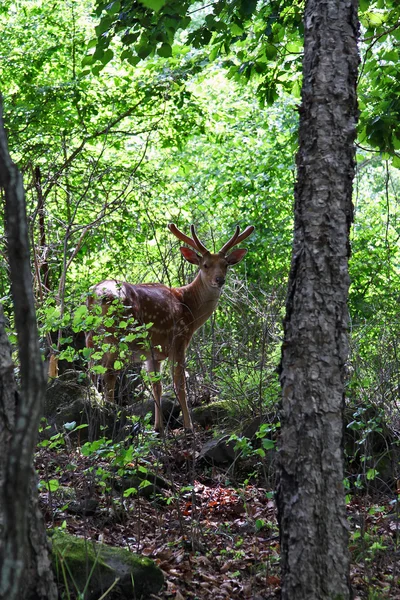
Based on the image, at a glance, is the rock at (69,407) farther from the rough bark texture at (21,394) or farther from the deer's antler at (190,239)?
the rough bark texture at (21,394)

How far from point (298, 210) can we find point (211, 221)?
9831 millimetres

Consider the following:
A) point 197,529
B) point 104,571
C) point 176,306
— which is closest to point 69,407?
point 176,306

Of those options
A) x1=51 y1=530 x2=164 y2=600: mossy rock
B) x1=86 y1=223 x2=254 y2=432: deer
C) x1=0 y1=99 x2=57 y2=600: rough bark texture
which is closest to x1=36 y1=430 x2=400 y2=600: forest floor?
x1=51 y1=530 x2=164 y2=600: mossy rock

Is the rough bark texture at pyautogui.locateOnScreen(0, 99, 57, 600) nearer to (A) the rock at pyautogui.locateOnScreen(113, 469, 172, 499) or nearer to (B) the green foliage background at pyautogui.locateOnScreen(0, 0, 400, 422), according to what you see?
(B) the green foliage background at pyautogui.locateOnScreen(0, 0, 400, 422)

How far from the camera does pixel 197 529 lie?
4859mm

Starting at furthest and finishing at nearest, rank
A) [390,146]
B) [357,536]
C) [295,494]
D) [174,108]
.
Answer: [174,108]
[390,146]
[357,536]
[295,494]

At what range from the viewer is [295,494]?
340 centimetres

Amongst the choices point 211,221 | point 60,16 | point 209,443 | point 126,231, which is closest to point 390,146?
point 209,443

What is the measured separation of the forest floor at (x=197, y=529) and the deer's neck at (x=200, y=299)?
315cm

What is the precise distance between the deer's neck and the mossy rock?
5.13 meters

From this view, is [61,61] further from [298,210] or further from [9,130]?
[298,210]

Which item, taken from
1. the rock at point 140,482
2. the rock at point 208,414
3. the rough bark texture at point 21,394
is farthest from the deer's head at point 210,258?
the rough bark texture at point 21,394

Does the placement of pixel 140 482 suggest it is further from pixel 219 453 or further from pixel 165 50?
pixel 165 50

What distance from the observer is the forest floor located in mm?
4199
